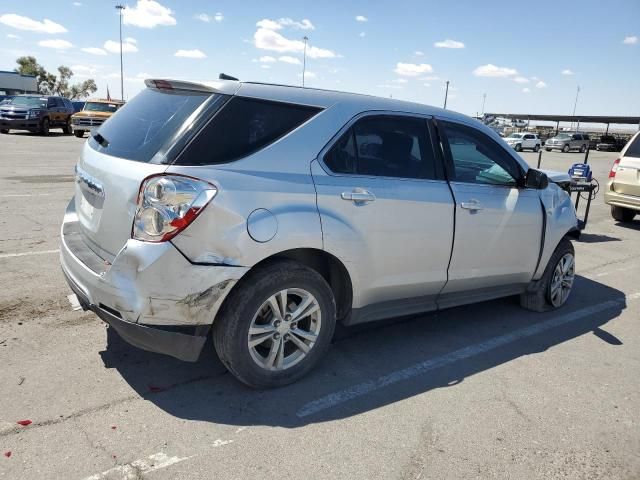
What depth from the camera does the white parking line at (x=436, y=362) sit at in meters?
3.21

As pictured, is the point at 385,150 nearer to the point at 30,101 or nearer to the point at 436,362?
the point at 436,362

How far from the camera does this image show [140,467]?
251cm

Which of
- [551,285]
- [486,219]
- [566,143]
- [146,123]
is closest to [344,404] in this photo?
[486,219]

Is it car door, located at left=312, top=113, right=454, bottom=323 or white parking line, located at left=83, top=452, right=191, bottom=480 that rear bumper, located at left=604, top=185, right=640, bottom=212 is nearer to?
car door, located at left=312, top=113, right=454, bottom=323

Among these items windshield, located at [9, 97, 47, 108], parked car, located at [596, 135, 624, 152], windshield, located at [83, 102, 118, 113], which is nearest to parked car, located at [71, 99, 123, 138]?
windshield, located at [83, 102, 118, 113]

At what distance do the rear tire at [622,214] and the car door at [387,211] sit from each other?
8.38m

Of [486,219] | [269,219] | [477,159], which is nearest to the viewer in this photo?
[269,219]

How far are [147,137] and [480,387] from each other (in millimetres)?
2659

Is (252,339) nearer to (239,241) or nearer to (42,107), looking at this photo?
(239,241)

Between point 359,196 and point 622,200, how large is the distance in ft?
28.3

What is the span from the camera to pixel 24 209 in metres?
Answer: 7.73

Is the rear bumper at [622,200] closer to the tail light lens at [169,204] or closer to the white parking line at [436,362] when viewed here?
the white parking line at [436,362]

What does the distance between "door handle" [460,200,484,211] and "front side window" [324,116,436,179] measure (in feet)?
1.06

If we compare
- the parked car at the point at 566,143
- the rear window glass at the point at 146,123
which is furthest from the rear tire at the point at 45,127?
the parked car at the point at 566,143
